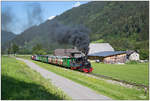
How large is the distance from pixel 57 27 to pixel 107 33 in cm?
14227

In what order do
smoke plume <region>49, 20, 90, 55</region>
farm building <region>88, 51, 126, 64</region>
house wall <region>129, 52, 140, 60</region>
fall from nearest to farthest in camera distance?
1. smoke plume <region>49, 20, 90, 55</region>
2. farm building <region>88, 51, 126, 64</region>
3. house wall <region>129, 52, 140, 60</region>

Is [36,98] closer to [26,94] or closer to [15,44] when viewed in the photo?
[26,94]

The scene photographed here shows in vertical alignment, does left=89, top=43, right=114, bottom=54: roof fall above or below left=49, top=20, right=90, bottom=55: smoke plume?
below

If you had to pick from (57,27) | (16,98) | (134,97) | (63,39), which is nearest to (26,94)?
(16,98)

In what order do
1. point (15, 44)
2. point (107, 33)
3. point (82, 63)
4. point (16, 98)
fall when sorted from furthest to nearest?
1. point (107, 33)
2. point (15, 44)
3. point (82, 63)
4. point (16, 98)

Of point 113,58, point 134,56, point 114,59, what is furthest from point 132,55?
point 113,58

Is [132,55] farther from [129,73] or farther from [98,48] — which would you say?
[129,73]

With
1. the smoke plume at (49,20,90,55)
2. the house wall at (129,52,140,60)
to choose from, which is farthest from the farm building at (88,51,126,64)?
the smoke plume at (49,20,90,55)

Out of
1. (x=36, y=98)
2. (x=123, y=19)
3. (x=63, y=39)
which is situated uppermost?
(x=123, y=19)

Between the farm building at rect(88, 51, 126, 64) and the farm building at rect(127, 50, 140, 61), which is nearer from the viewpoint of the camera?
the farm building at rect(88, 51, 126, 64)

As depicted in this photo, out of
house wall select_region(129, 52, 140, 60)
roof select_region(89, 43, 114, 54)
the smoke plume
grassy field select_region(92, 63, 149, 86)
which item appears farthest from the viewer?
roof select_region(89, 43, 114, 54)

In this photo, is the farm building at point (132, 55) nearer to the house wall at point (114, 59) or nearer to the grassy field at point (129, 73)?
the house wall at point (114, 59)

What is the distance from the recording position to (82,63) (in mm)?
24406

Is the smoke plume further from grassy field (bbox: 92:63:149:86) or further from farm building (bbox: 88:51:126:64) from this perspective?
farm building (bbox: 88:51:126:64)
